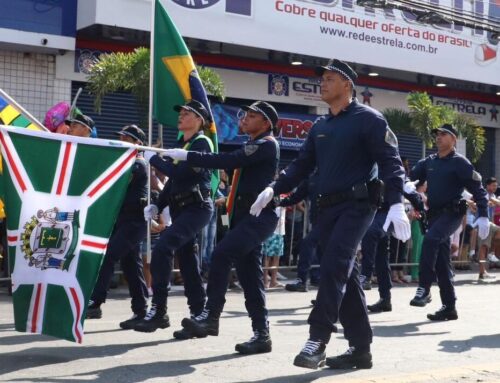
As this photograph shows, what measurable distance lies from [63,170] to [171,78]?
4.38 meters

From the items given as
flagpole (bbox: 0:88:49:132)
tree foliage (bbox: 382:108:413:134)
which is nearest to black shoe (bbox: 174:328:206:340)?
flagpole (bbox: 0:88:49:132)

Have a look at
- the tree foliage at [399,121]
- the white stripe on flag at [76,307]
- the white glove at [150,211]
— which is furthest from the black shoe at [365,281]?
the tree foliage at [399,121]

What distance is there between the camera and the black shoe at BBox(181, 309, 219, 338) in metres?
6.52

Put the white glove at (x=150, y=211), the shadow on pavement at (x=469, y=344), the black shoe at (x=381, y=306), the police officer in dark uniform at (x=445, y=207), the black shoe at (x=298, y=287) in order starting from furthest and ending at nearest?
the black shoe at (x=298, y=287) → the black shoe at (x=381, y=306) → the police officer in dark uniform at (x=445, y=207) → the white glove at (x=150, y=211) → the shadow on pavement at (x=469, y=344)

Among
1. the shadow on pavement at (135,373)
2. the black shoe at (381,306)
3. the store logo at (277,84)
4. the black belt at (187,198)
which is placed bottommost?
the shadow on pavement at (135,373)

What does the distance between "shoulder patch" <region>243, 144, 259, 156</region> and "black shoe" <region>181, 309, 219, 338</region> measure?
1.29m

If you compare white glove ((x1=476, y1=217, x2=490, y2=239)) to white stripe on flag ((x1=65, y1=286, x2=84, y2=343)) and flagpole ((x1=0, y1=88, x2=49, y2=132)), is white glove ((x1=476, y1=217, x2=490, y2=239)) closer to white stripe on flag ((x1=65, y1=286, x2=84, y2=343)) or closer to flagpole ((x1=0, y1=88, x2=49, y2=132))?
flagpole ((x1=0, y1=88, x2=49, y2=132))

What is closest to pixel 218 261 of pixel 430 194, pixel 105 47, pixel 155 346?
pixel 155 346

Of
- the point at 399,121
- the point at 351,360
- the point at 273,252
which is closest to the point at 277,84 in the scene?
the point at 399,121

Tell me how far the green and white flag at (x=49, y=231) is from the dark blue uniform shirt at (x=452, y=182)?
4459 millimetres

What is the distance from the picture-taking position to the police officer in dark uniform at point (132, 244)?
25.1ft

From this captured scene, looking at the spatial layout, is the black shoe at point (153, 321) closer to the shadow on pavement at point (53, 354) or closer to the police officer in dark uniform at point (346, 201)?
the shadow on pavement at point (53, 354)

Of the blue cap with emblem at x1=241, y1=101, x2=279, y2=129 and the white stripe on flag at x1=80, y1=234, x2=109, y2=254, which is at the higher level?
the blue cap with emblem at x1=241, y1=101, x2=279, y2=129

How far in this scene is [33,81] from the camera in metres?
15.6
